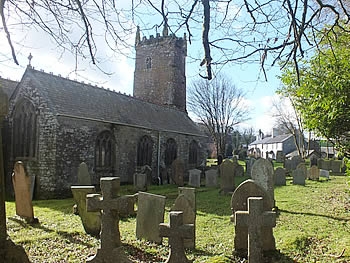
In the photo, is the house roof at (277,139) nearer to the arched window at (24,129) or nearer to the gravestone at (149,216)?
the arched window at (24,129)

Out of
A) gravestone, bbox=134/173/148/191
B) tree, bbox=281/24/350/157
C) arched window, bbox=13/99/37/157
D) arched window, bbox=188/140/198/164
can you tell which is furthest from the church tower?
tree, bbox=281/24/350/157

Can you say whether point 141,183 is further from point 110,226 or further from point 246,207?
point 110,226

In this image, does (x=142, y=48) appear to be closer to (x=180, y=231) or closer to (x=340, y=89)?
(x=340, y=89)

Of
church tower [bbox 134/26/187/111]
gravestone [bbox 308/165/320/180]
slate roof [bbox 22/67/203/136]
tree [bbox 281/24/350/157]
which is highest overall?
church tower [bbox 134/26/187/111]

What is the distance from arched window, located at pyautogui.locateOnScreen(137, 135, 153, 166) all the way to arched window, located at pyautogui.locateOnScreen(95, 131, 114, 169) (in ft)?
8.75

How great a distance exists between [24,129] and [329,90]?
13.7m

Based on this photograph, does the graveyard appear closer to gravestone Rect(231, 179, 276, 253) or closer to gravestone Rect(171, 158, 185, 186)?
gravestone Rect(231, 179, 276, 253)

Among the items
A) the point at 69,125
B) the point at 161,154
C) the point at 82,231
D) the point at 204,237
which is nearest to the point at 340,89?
the point at 204,237

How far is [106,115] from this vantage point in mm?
18062

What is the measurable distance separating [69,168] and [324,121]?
37.5 feet

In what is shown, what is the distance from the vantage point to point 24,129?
50.6 ft

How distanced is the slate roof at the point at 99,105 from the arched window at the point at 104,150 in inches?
35.6

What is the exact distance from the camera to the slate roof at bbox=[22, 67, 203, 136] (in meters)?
15.5

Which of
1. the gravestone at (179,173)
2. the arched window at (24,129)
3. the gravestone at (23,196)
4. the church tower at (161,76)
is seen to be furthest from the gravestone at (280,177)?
the church tower at (161,76)
